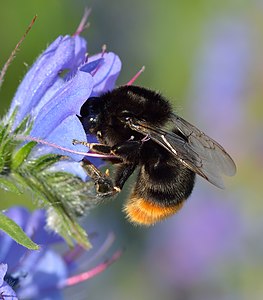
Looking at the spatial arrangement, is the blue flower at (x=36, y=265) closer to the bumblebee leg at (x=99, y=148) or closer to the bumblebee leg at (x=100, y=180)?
the bumblebee leg at (x=100, y=180)

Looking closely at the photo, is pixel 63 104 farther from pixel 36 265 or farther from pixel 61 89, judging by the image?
pixel 36 265

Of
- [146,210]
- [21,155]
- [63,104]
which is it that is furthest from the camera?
[146,210]

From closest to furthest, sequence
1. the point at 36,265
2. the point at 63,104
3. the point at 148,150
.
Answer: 1. the point at 63,104
2. the point at 148,150
3. the point at 36,265

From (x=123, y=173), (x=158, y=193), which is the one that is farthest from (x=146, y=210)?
(x=123, y=173)

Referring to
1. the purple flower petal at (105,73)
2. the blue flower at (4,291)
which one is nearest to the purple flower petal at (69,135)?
the purple flower petal at (105,73)

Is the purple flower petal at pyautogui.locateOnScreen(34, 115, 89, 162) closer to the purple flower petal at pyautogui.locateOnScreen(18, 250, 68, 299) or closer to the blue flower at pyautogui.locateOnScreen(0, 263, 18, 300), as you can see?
the blue flower at pyautogui.locateOnScreen(0, 263, 18, 300)

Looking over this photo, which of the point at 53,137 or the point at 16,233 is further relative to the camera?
the point at 53,137
